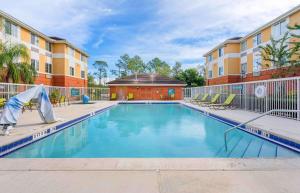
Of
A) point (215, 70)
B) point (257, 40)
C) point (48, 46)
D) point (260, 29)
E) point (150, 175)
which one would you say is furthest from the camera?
point (215, 70)

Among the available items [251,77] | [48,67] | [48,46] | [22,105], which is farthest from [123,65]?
[22,105]

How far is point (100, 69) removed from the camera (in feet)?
224

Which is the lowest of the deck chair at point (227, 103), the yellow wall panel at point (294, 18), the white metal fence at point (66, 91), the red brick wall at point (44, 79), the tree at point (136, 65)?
the deck chair at point (227, 103)

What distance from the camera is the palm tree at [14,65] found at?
15.7 meters

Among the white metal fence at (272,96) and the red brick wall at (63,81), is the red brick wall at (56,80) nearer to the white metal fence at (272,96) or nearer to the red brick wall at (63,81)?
the red brick wall at (63,81)

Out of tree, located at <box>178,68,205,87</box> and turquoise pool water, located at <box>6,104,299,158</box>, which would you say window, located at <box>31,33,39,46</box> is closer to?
turquoise pool water, located at <box>6,104,299,158</box>

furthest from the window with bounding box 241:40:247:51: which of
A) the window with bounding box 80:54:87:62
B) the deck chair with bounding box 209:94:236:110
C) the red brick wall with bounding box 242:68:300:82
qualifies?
the window with bounding box 80:54:87:62

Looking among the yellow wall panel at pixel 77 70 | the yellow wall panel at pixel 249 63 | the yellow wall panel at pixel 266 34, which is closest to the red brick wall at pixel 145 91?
the yellow wall panel at pixel 77 70

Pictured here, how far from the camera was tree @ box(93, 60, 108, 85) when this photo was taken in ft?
223

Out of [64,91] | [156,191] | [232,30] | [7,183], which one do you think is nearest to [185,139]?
[156,191]

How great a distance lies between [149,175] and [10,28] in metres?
19.5

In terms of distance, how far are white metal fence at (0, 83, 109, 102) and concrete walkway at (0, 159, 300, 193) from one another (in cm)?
986

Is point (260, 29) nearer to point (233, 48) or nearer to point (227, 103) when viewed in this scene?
point (233, 48)

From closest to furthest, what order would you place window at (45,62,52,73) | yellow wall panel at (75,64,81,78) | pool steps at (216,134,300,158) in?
pool steps at (216,134,300,158) → window at (45,62,52,73) → yellow wall panel at (75,64,81,78)
